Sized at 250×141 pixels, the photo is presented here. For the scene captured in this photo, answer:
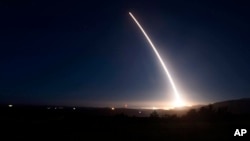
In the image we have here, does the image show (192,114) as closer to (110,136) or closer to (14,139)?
(110,136)

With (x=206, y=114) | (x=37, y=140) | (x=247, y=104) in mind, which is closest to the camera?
(x=37, y=140)

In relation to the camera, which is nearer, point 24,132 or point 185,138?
point 185,138

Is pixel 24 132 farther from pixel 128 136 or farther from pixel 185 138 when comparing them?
pixel 185 138

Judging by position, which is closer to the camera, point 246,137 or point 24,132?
point 246,137

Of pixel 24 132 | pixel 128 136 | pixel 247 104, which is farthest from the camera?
pixel 247 104

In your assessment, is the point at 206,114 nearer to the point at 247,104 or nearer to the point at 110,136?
the point at 110,136

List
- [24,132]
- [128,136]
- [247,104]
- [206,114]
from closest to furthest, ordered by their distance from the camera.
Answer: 1. [128,136]
2. [24,132]
3. [206,114]
4. [247,104]

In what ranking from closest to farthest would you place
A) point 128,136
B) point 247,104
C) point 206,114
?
1. point 128,136
2. point 206,114
3. point 247,104

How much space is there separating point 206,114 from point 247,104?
10761 cm

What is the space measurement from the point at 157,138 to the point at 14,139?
9.01 meters

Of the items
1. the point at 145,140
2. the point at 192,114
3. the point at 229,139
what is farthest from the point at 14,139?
the point at 192,114

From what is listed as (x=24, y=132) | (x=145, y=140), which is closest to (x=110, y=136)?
(x=145, y=140)

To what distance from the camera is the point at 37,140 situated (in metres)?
23.3

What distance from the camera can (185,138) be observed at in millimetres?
24312
